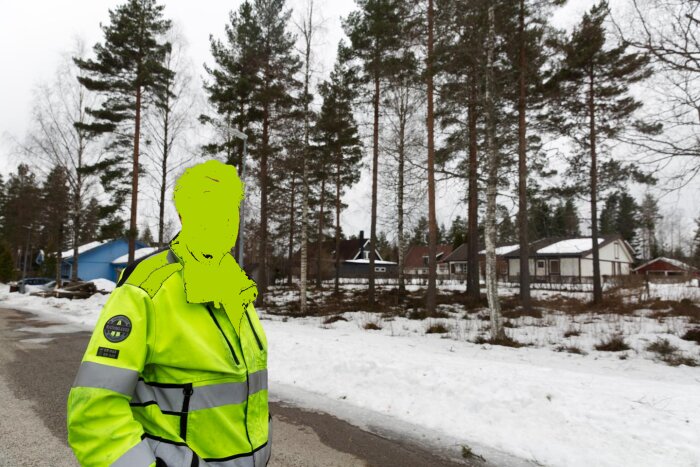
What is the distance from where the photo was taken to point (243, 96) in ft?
66.9

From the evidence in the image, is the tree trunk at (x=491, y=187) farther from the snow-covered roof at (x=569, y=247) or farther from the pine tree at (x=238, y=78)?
the snow-covered roof at (x=569, y=247)

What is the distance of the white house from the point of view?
43594 millimetres

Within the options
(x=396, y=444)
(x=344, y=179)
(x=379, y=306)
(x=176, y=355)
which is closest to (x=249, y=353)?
(x=176, y=355)

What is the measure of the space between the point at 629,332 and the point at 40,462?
1380 centimetres

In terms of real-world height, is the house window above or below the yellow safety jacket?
above

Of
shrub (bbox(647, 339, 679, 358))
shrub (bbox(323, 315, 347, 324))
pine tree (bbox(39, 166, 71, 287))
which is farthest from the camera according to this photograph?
pine tree (bbox(39, 166, 71, 287))

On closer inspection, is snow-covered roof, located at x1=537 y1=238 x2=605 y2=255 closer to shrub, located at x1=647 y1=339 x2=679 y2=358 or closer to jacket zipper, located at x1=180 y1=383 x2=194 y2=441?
shrub, located at x1=647 y1=339 x2=679 y2=358

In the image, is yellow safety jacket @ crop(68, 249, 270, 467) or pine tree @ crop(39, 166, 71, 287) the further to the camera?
pine tree @ crop(39, 166, 71, 287)

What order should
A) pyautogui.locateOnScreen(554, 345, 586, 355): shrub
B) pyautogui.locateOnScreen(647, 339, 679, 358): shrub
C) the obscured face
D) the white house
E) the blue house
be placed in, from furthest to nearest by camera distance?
the blue house → the white house → pyautogui.locateOnScreen(554, 345, 586, 355): shrub → pyautogui.locateOnScreen(647, 339, 679, 358): shrub → the obscured face

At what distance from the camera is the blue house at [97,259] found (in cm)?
4634

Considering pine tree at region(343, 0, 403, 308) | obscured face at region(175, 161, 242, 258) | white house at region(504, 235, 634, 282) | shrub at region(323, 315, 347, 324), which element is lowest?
shrub at region(323, 315, 347, 324)

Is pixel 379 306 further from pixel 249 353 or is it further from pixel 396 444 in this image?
pixel 249 353

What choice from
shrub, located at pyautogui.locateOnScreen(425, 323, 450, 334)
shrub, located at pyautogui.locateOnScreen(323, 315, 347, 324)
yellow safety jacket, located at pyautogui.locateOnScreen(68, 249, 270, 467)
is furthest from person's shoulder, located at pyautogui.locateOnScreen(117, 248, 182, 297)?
shrub, located at pyautogui.locateOnScreen(323, 315, 347, 324)

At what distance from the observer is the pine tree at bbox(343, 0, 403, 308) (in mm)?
16917
